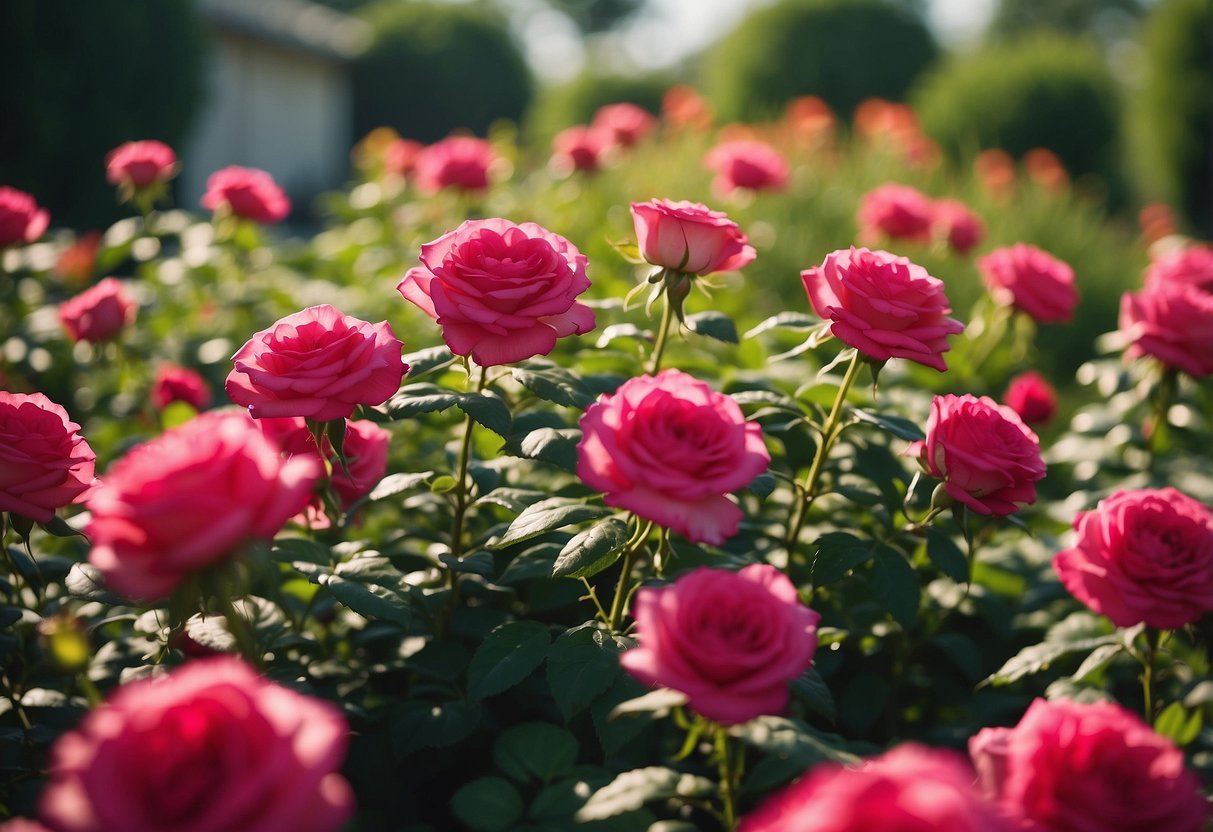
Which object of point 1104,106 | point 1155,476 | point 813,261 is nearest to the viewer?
point 1155,476

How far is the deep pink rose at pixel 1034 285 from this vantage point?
2041 mm

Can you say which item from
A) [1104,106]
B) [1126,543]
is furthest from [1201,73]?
[1126,543]

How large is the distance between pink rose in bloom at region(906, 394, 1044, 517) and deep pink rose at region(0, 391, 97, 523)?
3.52ft

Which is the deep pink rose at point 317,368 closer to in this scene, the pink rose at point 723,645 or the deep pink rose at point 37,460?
the deep pink rose at point 37,460

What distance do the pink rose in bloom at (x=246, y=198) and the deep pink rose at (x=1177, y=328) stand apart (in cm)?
194

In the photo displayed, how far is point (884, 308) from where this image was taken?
1222 mm

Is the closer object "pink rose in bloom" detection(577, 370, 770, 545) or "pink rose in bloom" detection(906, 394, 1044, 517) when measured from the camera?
"pink rose in bloom" detection(577, 370, 770, 545)

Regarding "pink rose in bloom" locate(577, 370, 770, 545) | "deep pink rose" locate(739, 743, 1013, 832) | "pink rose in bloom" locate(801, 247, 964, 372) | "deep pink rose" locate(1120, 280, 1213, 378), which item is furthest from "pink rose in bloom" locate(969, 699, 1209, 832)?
"deep pink rose" locate(1120, 280, 1213, 378)

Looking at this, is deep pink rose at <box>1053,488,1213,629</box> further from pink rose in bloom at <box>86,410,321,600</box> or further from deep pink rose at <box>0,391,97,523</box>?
deep pink rose at <box>0,391,97,523</box>

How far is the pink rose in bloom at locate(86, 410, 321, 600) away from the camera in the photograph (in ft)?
2.52

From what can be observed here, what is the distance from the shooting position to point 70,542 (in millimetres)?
1799

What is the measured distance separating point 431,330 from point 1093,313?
450 centimetres

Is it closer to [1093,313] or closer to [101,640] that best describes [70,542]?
[101,640]

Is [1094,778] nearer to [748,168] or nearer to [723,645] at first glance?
[723,645]
